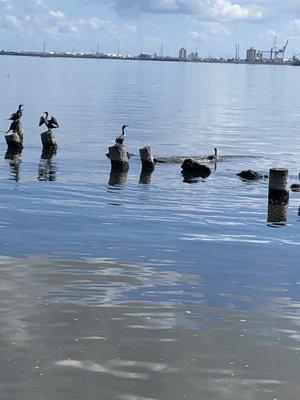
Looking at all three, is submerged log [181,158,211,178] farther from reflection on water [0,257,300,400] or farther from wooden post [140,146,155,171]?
reflection on water [0,257,300,400]

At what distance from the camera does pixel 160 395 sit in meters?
11.1

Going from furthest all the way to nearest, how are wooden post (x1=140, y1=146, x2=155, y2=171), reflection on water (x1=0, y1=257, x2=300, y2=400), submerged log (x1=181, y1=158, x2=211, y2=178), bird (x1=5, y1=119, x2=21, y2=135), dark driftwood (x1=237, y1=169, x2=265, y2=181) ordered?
bird (x1=5, y1=119, x2=21, y2=135), wooden post (x1=140, y1=146, x2=155, y2=171), submerged log (x1=181, y1=158, x2=211, y2=178), dark driftwood (x1=237, y1=169, x2=265, y2=181), reflection on water (x1=0, y1=257, x2=300, y2=400)

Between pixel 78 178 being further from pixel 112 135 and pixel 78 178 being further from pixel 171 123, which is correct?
pixel 171 123

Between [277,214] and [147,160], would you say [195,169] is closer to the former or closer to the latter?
[147,160]

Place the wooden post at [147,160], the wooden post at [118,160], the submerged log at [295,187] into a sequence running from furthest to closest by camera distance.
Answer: the wooden post at [147,160], the wooden post at [118,160], the submerged log at [295,187]

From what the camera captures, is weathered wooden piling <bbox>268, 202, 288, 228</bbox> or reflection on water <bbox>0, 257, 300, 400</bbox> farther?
weathered wooden piling <bbox>268, 202, 288, 228</bbox>

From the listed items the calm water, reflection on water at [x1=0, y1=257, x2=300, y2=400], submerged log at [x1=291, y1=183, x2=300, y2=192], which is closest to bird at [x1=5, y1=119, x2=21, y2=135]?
the calm water

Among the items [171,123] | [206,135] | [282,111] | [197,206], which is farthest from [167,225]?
[282,111]

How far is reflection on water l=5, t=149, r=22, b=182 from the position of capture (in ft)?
103

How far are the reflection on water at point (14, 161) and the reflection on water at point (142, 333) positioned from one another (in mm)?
14129

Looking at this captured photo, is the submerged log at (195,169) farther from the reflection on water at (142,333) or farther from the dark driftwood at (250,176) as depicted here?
the reflection on water at (142,333)

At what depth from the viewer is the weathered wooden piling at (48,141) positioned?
4009cm

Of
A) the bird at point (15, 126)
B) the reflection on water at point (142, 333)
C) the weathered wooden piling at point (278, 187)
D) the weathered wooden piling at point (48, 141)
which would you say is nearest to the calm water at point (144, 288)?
the reflection on water at point (142, 333)

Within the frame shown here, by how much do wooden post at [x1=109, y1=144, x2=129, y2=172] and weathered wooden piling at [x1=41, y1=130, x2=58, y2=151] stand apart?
6632 mm
